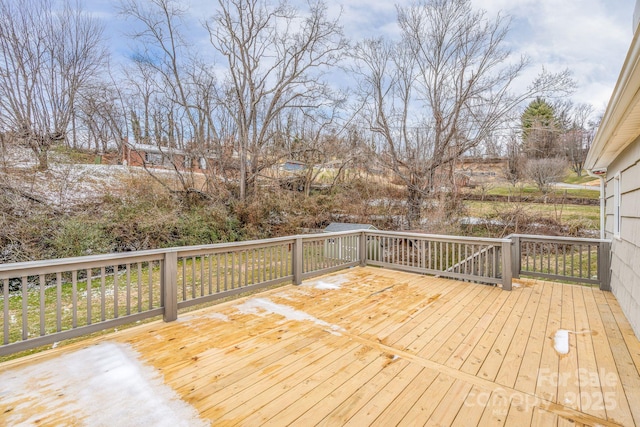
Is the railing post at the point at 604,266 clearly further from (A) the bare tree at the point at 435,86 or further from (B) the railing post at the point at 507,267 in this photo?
(A) the bare tree at the point at 435,86

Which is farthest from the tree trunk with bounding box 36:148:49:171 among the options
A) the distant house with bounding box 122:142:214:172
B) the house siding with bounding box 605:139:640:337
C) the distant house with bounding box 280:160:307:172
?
the house siding with bounding box 605:139:640:337

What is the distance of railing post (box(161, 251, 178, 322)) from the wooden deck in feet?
0.54

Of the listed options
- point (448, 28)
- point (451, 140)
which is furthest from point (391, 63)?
point (451, 140)

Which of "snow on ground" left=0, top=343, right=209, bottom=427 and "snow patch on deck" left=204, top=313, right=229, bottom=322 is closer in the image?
"snow on ground" left=0, top=343, right=209, bottom=427

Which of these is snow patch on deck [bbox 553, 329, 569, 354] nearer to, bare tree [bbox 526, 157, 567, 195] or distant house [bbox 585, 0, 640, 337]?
distant house [bbox 585, 0, 640, 337]

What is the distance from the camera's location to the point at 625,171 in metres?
3.82

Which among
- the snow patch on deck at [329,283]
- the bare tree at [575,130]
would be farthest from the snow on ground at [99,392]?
the bare tree at [575,130]

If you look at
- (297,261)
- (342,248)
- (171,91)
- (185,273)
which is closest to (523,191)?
(342,248)

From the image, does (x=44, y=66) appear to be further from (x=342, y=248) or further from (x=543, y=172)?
(x=543, y=172)

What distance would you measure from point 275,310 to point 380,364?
5.20 ft

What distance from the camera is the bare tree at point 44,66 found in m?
8.23

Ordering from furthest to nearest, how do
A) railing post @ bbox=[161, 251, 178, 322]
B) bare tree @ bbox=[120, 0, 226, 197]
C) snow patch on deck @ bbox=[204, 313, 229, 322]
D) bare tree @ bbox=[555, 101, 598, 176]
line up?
bare tree @ bbox=[555, 101, 598, 176]
bare tree @ bbox=[120, 0, 226, 197]
snow patch on deck @ bbox=[204, 313, 229, 322]
railing post @ bbox=[161, 251, 178, 322]

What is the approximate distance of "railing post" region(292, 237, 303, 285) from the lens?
15.5ft

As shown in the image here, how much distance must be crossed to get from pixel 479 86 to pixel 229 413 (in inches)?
424
